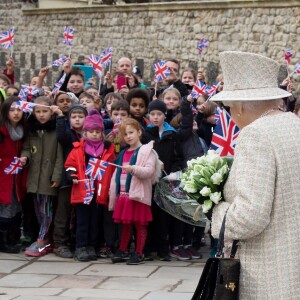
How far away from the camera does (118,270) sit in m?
8.56

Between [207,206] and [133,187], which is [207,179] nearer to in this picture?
[207,206]

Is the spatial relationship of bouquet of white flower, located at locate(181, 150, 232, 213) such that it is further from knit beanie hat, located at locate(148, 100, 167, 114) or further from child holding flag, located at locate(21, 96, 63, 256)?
child holding flag, located at locate(21, 96, 63, 256)

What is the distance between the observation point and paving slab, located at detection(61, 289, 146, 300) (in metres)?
Result: 7.31

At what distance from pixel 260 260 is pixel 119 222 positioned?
509 cm

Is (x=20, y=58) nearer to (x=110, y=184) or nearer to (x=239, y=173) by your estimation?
(x=110, y=184)

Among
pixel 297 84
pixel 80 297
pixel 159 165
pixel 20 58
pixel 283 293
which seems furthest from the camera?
pixel 20 58

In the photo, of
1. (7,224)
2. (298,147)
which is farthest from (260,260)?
(7,224)

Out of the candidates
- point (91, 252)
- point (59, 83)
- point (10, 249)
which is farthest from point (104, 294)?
point (59, 83)

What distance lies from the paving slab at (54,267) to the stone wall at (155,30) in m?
9.01

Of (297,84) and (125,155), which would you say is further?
(297,84)

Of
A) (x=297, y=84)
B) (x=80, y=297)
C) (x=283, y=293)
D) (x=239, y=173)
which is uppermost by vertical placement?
(x=297, y=84)

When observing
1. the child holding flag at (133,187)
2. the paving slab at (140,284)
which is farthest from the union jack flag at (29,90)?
the paving slab at (140,284)

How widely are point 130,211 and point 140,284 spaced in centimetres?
106

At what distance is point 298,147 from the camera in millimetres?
3990
